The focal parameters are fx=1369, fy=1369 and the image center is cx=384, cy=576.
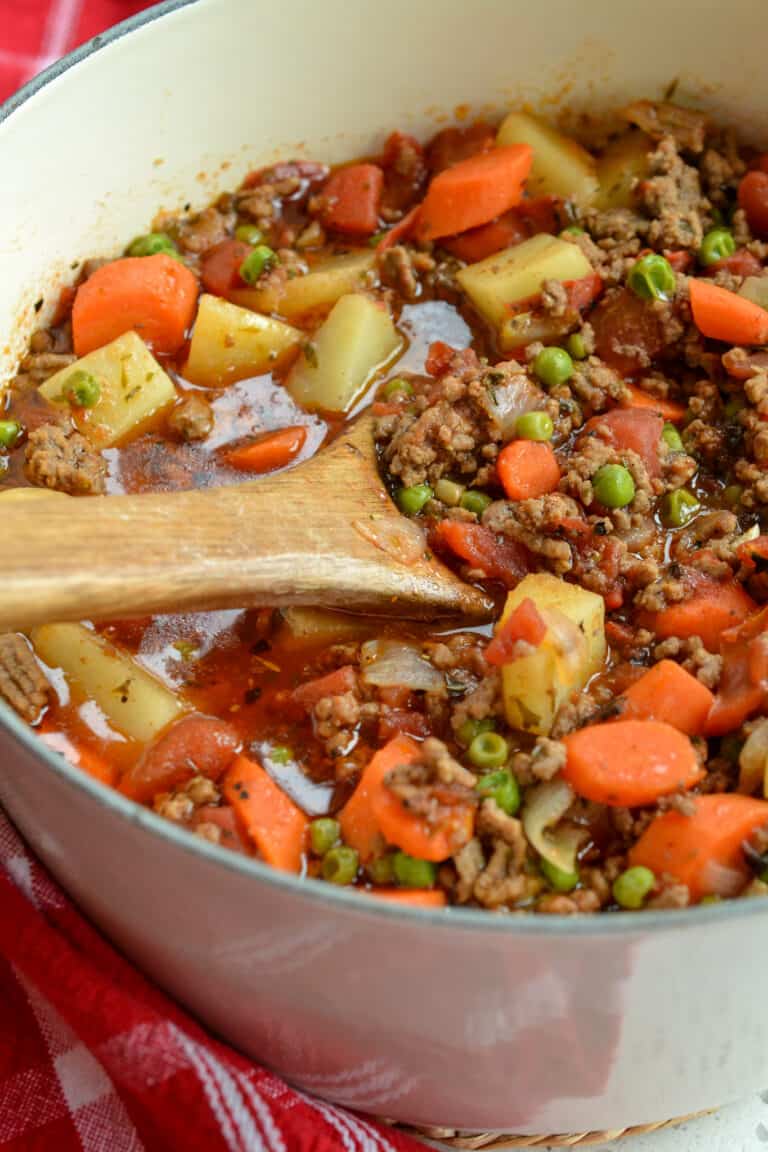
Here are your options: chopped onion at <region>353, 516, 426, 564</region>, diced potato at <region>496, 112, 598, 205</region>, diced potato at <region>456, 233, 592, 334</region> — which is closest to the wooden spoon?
chopped onion at <region>353, 516, 426, 564</region>

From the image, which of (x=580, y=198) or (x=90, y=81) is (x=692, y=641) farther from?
(x=90, y=81)

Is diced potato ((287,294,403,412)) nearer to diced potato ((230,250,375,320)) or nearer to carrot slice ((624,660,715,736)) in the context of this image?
diced potato ((230,250,375,320))

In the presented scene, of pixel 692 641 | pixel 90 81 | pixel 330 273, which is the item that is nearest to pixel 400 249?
pixel 330 273

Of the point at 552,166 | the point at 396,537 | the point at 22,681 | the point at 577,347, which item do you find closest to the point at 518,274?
the point at 577,347

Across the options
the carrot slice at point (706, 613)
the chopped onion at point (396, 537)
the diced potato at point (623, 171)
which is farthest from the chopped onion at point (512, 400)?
A: the diced potato at point (623, 171)

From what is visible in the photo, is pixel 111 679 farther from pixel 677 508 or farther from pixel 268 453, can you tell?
pixel 677 508

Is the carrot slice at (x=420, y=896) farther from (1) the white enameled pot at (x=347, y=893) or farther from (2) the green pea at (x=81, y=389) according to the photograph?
(2) the green pea at (x=81, y=389)
